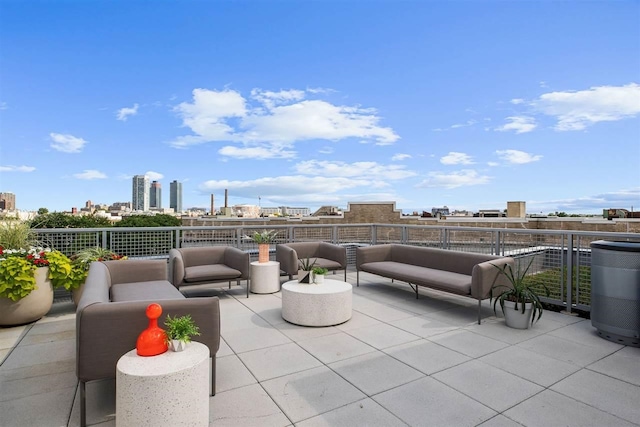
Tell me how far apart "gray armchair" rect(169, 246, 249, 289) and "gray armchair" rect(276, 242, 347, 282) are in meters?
0.97

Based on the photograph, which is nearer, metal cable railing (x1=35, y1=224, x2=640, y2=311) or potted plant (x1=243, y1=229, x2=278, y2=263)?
metal cable railing (x1=35, y1=224, x2=640, y2=311)

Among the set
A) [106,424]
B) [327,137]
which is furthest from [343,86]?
[106,424]

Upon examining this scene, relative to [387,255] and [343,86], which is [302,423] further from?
[343,86]

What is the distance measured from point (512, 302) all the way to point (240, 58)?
32.6ft

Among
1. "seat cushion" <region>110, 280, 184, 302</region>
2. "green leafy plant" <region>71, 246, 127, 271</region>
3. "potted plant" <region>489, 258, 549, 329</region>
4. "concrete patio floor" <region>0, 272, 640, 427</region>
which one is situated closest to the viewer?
"concrete patio floor" <region>0, 272, 640, 427</region>

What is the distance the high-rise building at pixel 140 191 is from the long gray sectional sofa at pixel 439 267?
7806cm

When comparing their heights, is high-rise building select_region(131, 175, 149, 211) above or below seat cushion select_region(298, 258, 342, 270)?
above

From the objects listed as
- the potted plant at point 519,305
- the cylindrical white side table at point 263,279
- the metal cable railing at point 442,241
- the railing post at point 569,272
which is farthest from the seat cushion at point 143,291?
the railing post at point 569,272

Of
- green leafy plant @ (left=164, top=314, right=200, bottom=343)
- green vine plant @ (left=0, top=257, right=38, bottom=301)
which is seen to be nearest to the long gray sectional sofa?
green leafy plant @ (left=164, top=314, right=200, bottom=343)

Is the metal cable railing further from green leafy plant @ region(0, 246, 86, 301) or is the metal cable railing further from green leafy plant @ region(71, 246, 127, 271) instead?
green leafy plant @ region(0, 246, 86, 301)

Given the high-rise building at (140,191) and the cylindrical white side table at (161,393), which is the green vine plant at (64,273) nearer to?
the cylindrical white side table at (161,393)

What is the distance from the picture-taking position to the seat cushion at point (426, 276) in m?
4.29

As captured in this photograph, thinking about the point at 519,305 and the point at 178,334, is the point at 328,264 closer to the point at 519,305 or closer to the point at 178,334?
the point at 519,305

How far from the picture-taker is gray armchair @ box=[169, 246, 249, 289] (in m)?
4.91
